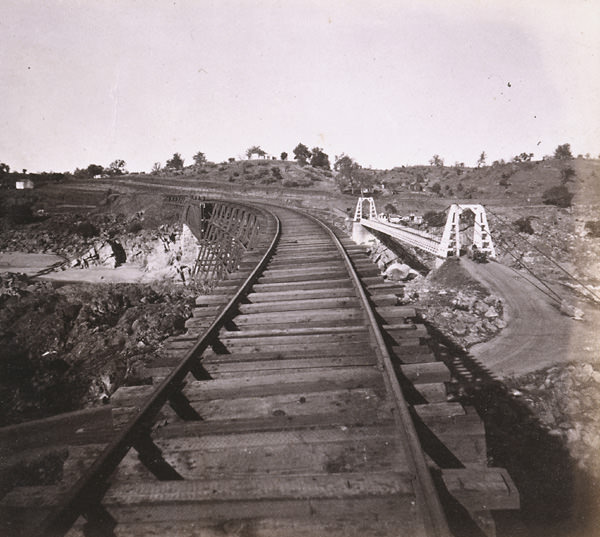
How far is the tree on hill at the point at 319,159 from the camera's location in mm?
78938

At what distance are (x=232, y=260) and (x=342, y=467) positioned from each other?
12.3m

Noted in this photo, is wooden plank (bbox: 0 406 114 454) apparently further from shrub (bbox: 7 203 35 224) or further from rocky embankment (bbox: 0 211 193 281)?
shrub (bbox: 7 203 35 224)

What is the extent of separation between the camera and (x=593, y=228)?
614 inches

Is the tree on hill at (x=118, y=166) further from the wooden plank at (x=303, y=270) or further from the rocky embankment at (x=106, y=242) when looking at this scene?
the wooden plank at (x=303, y=270)

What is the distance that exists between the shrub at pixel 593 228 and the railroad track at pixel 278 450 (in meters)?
16.4

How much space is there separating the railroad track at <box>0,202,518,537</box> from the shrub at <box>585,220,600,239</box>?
16.4 meters

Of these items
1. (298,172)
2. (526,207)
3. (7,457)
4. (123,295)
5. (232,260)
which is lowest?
(7,457)

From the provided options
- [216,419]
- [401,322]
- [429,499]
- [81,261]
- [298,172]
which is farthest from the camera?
[298,172]

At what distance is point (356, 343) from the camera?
374cm

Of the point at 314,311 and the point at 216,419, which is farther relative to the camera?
the point at 314,311

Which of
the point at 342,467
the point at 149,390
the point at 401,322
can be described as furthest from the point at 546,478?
the point at 149,390

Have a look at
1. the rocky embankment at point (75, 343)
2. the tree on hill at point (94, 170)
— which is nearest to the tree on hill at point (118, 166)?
the tree on hill at point (94, 170)

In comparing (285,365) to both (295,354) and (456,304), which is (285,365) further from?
(456,304)

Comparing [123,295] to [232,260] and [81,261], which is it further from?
[81,261]
